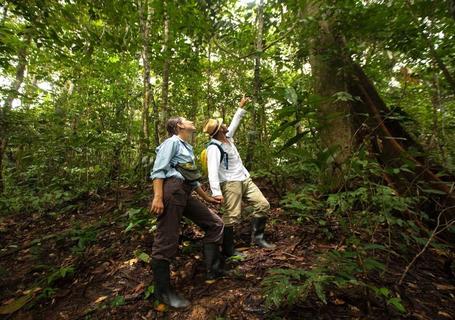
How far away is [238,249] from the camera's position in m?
4.26

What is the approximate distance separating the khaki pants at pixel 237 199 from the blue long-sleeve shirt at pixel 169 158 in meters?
0.84

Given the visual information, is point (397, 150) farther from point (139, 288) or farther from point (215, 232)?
point (139, 288)

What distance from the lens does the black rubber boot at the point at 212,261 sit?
139 inches

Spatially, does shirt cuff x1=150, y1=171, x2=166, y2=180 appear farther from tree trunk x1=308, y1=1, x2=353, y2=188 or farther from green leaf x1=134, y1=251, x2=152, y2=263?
tree trunk x1=308, y1=1, x2=353, y2=188

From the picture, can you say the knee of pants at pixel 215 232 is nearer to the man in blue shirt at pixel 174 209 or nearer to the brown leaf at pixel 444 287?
the man in blue shirt at pixel 174 209

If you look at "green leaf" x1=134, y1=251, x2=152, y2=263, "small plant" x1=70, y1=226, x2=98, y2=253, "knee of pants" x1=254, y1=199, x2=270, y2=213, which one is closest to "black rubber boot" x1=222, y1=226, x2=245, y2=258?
"knee of pants" x1=254, y1=199, x2=270, y2=213

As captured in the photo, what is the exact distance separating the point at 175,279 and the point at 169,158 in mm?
1466

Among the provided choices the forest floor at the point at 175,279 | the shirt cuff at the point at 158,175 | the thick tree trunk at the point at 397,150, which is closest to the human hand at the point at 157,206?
the shirt cuff at the point at 158,175

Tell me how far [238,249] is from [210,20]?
181 inches

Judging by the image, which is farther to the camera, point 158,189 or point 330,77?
point 330,77

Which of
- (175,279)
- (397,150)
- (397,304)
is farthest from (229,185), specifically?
(397,150)

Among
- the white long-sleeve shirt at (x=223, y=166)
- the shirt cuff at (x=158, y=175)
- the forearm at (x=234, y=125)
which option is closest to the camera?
the shirt cuff at (x=158, y=175)

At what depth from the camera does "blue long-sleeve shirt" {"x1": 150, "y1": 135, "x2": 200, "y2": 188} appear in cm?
327

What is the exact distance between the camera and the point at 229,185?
411 cm
